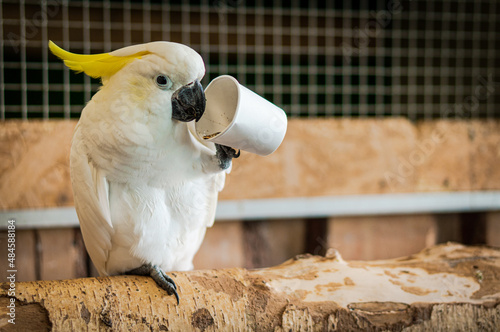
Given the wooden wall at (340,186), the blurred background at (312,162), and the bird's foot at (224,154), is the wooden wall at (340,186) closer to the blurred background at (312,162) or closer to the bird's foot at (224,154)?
the blurred background at (312,162)

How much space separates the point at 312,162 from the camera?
1915 millimetres

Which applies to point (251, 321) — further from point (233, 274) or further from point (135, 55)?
point (135, 55)

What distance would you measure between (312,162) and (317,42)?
105cm

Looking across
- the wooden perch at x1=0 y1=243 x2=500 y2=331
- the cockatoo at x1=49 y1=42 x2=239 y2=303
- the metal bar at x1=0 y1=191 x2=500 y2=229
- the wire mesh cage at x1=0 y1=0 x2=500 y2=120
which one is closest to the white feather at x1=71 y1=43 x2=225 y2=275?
the cockatoo at x1=49 y1=42 x2=239 y2=303

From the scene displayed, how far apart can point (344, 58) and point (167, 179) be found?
184cm

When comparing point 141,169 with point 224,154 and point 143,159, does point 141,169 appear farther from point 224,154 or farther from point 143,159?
point 224,154

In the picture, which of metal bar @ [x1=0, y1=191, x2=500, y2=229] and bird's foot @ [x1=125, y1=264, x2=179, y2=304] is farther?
metal bar @ [x1=0, y1=191, x2=500, y2=229]

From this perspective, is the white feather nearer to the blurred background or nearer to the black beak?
the black beak

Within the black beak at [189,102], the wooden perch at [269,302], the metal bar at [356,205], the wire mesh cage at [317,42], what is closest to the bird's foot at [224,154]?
Result: the black beak at [189,102]

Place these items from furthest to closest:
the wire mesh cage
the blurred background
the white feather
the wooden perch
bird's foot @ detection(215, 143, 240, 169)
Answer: the wire mesh cage
the blurred background
bird's foot @ detection(215, 143, 240, 169)
the white feather
the wooden perch

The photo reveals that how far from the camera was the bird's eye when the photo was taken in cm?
102

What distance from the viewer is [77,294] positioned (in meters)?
0.93

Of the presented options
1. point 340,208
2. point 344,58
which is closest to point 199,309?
point 340,208

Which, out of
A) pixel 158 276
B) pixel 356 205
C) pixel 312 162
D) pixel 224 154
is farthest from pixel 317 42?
pixel 158 276
